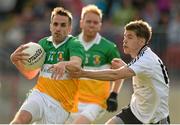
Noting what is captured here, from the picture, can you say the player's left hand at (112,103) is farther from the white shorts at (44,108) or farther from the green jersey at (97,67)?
the white shorts at (44,108)

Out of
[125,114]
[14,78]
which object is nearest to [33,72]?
[125,114]

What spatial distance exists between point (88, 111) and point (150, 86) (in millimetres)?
2054

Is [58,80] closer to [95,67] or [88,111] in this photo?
[88,111]

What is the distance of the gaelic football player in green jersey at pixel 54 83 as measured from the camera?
10852 millimetres

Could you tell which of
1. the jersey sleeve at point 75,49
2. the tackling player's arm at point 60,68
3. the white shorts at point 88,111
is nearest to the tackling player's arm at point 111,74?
the tackling player's arm at point 60,68

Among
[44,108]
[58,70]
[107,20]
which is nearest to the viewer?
[58,70]

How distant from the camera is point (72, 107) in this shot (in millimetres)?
11312

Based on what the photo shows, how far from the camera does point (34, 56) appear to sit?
10.9 m

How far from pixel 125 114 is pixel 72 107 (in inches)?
29.6

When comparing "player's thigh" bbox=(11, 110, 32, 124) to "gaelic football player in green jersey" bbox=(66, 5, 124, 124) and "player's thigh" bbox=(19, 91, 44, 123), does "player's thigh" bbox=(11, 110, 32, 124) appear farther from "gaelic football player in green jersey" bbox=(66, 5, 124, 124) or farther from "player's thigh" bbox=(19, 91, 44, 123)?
"gaelic football player in green jersey" bbox=(66, 5, 124, 124)

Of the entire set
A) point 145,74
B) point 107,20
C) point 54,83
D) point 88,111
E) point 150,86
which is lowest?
point 88,111

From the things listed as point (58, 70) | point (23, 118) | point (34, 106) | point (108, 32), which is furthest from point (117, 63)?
point (108, 32)

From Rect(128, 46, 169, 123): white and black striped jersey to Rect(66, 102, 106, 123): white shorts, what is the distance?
1.58 m

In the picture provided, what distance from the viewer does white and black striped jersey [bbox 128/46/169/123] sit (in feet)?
34.4
